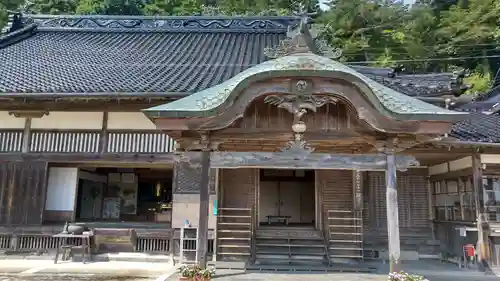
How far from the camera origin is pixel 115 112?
11680 millimetres

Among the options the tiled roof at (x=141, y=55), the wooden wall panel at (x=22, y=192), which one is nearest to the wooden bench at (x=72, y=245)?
the wooden wall panel at (x=22, y=192)

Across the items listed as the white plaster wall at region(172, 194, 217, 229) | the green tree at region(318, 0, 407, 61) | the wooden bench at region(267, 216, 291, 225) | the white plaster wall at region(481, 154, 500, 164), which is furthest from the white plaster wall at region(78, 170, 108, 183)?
the green tree at region(318, 0, 407, 61)

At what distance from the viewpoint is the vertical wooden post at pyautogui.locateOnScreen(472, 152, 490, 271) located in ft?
35.7

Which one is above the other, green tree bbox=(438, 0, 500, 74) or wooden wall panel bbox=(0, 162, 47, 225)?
green tree bbox=(438, 0, 500, 74)

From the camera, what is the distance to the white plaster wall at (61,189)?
12141 millimetres

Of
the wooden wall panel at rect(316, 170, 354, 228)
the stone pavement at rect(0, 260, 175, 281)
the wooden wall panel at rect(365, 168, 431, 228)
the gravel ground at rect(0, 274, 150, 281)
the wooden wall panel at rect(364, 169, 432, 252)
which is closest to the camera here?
the gravel ground at rect(0, 274, 150, 281)

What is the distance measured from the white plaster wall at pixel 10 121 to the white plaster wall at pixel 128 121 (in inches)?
104

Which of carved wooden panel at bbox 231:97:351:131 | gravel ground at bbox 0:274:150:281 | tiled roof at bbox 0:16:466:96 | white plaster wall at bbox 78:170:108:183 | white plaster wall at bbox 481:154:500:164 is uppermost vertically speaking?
tiled roof at bbox 0:16:466:96

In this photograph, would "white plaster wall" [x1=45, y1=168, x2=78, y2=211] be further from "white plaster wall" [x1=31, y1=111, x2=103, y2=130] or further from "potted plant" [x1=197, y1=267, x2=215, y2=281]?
"potted plant" [x1=197, y1=267, x2=215, y2=281]

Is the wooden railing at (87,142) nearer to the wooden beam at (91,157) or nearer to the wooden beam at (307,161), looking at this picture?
the wooden beam at (91,157)

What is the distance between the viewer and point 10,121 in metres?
11.7

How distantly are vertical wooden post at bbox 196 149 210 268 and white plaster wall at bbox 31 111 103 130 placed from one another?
5586mm

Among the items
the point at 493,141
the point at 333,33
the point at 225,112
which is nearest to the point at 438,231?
the point at 493,141

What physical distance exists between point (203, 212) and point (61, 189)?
717cm
